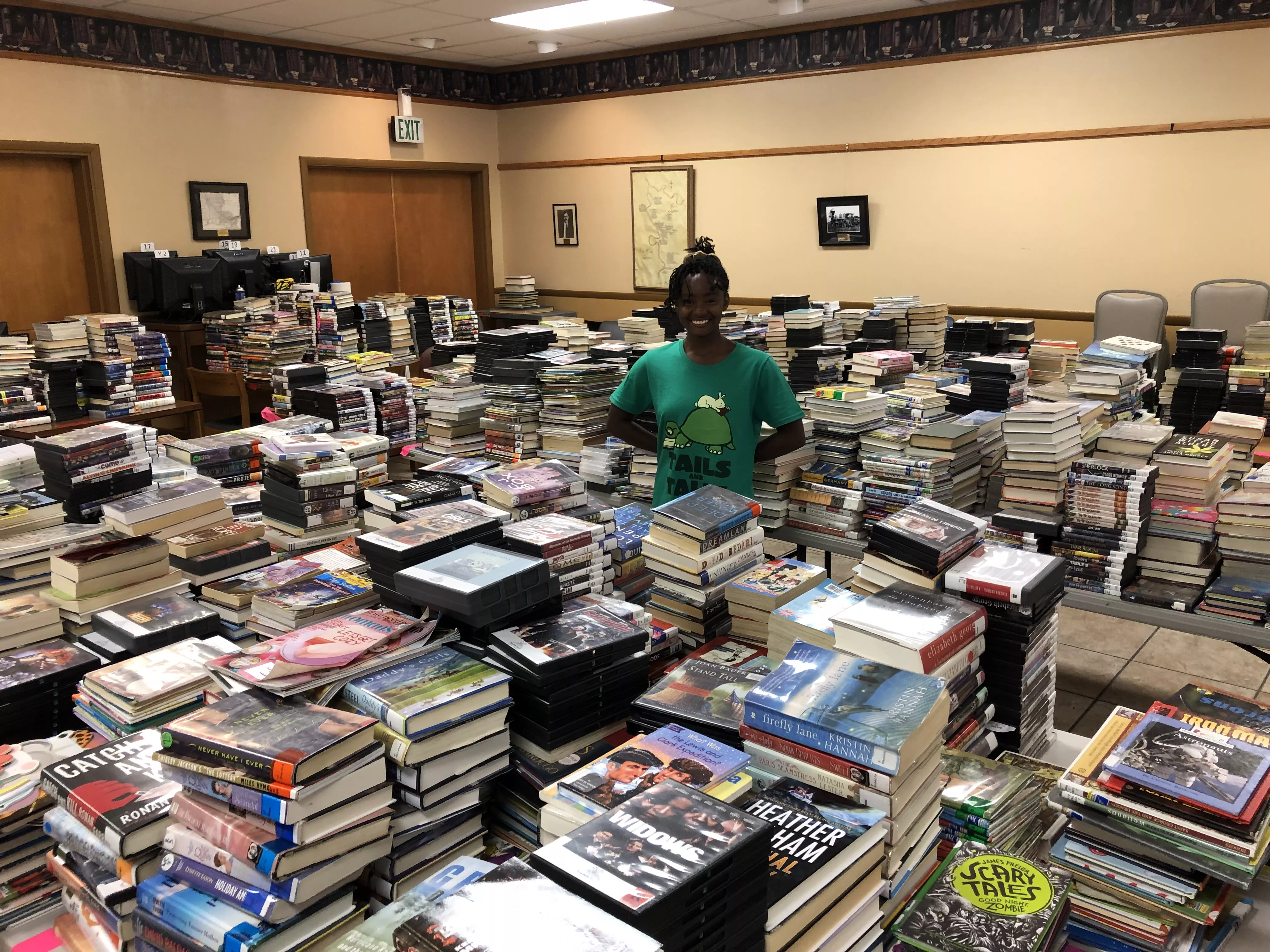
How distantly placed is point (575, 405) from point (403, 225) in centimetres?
575

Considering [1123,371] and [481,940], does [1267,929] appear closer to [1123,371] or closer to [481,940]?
[481,940]

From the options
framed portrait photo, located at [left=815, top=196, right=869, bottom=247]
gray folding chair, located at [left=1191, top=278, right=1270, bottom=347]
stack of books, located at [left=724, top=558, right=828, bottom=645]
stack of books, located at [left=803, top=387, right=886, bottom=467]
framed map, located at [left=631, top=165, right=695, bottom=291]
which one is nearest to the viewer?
stack of books, located at [left=724, top=558, right=828, bottom=645]

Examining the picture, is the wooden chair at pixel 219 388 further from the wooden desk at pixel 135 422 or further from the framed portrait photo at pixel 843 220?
the framed portrait photo at pixel 843 220

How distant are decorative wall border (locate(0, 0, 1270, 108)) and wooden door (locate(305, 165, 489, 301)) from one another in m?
0.81

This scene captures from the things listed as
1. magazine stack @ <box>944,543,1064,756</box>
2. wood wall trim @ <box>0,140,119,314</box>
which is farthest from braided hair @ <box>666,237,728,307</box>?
wood wall trim @ <box>0,140,119,314</box>

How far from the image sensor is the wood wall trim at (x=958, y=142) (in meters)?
6.44

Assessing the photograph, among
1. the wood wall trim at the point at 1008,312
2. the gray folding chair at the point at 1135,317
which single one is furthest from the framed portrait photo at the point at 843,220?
the gray folding chair at the point at 1135,317

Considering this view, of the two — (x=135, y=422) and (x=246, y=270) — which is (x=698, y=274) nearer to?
(x=135, y=422)

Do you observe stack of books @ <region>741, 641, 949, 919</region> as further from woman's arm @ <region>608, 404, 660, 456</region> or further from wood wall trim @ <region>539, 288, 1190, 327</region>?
wood wall trim @ <region>539, 288, 1190, 327</region>

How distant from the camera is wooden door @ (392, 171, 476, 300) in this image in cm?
960

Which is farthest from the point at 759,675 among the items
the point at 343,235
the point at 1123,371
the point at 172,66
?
the point at 343,235

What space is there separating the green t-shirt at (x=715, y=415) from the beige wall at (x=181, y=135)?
18.8 ft

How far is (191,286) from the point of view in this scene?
679 centimetres

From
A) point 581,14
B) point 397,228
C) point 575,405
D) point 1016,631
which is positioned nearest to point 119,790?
point 1016,631
